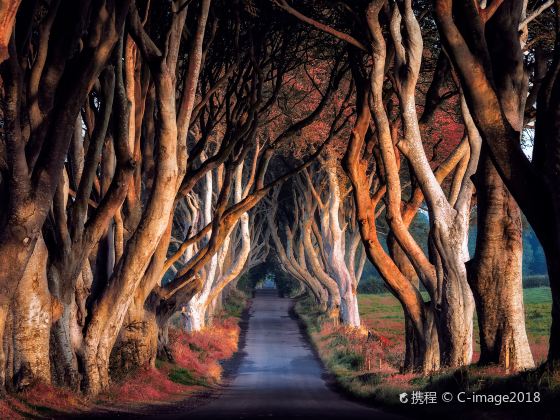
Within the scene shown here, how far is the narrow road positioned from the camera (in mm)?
13516

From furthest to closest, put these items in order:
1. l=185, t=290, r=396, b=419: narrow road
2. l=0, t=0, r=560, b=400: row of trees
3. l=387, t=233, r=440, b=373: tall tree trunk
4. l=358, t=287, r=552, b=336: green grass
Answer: l=358, t=287, r=552, b=336: green grass < l=387, t=233, r=440, b=373: tall tree trunk < l=185, t=290, r=396, b=419: narrow road < l=0, t=0, r=560, b=400: row of trees

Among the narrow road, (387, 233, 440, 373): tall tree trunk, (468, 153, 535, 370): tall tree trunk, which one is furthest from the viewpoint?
(387, 233, 440, 373): tall tree trunk

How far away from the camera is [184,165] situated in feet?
55.1

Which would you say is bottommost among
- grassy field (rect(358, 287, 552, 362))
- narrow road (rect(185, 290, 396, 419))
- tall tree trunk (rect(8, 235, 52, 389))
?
narrow road (rect(185, 290, 396, 419))

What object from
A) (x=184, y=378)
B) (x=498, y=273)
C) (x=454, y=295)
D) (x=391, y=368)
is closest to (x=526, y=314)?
(x=391, y=368)

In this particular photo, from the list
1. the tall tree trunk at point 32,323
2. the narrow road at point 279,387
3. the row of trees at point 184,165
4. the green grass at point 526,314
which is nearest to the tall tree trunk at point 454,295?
the row of trees at point 184,165

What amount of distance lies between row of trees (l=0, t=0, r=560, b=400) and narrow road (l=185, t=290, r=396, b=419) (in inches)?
92.5

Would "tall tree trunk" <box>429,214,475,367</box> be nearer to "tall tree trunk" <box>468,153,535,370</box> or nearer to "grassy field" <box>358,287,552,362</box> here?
"tall tree trunk" <box>468,153,535,370</box>

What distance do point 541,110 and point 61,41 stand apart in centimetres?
641

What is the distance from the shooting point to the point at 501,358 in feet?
46.2

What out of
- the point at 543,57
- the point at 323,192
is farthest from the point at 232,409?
the point at 323,192

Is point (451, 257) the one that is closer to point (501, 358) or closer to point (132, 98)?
point (501, 358)

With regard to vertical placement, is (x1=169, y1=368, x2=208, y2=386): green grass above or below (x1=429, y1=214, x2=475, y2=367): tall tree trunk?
below

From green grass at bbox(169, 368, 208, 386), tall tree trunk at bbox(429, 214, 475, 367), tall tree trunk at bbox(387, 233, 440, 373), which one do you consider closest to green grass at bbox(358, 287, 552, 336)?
green grass at bbox(169, 368, 208, 386)
